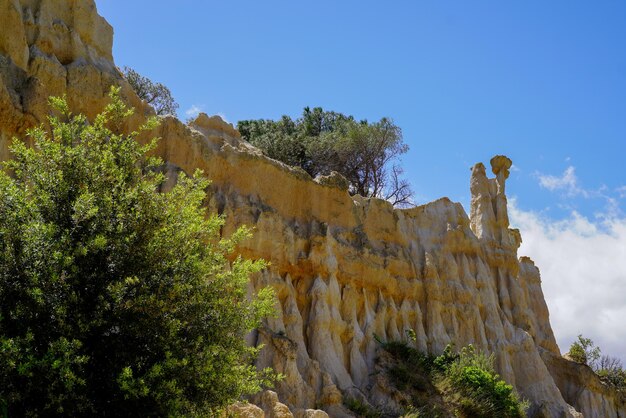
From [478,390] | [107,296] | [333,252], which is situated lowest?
[107,296]

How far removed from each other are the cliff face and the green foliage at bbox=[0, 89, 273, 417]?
135 inches

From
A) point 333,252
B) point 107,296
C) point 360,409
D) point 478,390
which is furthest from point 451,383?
→ point 107,296

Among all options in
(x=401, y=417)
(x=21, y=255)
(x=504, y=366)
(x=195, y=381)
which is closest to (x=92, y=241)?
(x=21, y=255)

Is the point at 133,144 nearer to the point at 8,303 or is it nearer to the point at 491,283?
the point at 8,303

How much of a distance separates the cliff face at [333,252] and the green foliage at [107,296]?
343cm

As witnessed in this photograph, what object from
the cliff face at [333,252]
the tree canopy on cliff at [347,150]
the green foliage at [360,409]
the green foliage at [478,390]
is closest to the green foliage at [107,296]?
the cliff face at [333,252]

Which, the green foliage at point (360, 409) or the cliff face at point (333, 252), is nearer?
the cliff face at point (333, 252)

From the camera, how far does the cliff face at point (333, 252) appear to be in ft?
50.3

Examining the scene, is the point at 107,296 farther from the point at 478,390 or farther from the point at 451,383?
the point at 478,390

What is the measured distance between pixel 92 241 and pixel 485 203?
22010mm

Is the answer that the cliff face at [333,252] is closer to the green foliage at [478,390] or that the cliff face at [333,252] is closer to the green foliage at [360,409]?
the green foliage at [360,409]

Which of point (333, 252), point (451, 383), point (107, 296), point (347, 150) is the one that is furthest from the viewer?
point (347, 150)

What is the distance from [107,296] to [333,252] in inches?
480

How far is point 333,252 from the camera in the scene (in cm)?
2050
